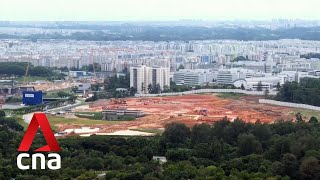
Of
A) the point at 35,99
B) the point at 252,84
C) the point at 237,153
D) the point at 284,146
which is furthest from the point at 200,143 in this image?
the point at 252,84

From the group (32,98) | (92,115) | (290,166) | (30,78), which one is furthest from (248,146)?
(30,78)

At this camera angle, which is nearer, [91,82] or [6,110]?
[6,110]

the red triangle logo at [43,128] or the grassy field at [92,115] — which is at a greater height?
the red triangle logo at [43,128]

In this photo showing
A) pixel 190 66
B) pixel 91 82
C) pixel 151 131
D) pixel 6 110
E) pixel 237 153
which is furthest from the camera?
pixel 190 66

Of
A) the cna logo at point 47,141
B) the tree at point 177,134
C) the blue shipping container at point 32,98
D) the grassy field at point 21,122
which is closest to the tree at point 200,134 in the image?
the tree at point 177,134

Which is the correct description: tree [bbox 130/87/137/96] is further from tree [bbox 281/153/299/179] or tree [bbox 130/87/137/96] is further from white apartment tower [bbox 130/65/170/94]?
tree [bbox 281/153/299/179]

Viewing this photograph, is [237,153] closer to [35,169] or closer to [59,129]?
[35,169]

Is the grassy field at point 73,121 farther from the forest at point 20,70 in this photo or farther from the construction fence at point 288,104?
the forest at point 20,70

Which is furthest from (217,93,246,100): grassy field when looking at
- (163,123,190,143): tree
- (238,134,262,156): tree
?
(238,134,262,156): tree
